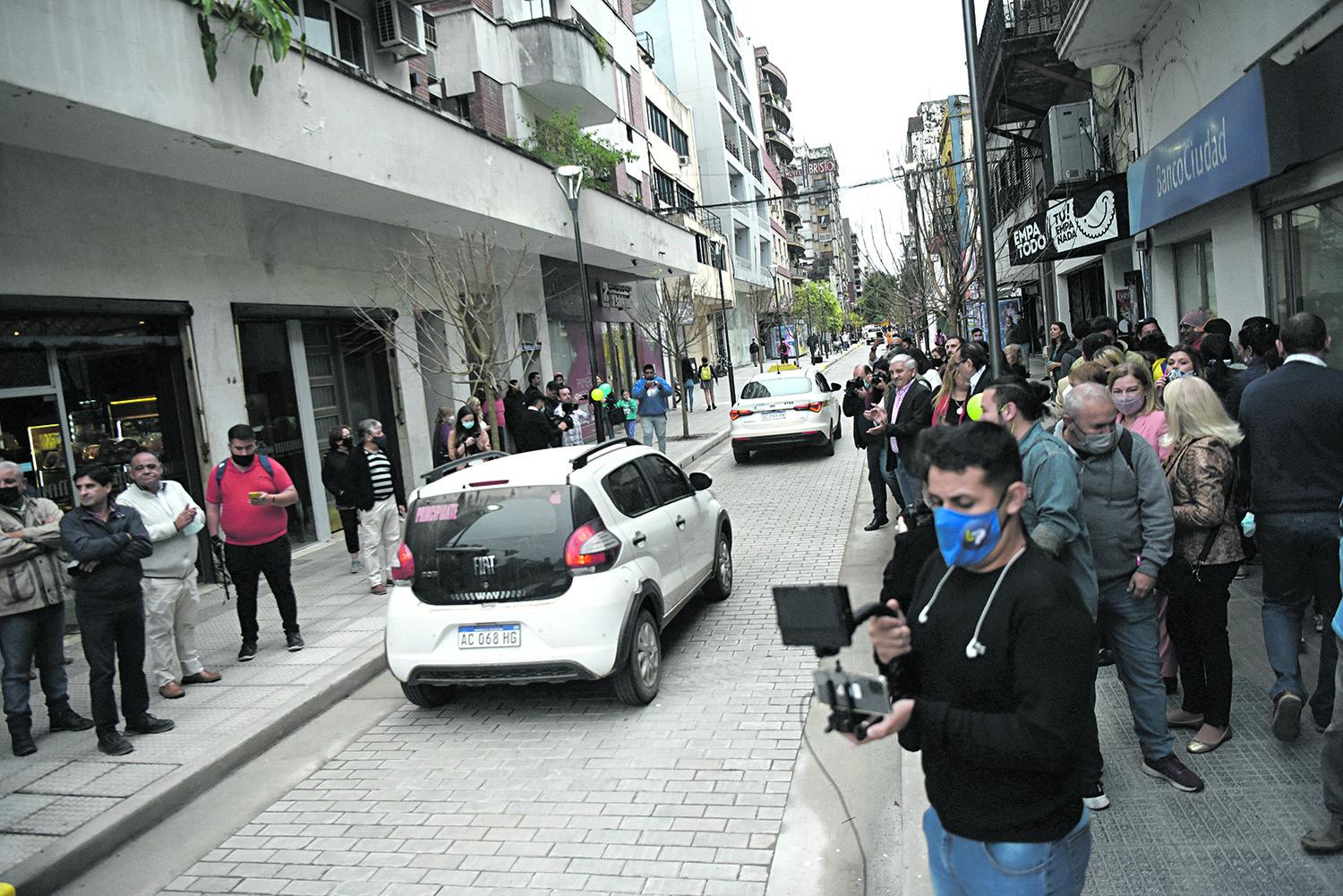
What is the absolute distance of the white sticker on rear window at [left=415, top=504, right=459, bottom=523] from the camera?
5.93 metres

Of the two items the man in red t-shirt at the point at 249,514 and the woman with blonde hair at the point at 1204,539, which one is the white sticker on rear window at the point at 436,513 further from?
the woman with blonde hair at the point at 1204,539

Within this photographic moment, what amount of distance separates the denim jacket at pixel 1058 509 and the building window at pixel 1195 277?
30.4 feet

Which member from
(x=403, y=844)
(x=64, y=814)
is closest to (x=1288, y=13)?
(x=403, y=844)

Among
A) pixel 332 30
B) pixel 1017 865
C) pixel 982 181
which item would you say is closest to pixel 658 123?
Answer: pixel 332 30

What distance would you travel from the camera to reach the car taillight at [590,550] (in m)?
5.73

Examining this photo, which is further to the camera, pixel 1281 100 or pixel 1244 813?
pixel 1281 100

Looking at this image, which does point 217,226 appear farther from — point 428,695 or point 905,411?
point 905,411

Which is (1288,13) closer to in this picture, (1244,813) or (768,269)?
(1244,813)

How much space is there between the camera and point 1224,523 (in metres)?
4.25

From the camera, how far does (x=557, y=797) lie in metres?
4.82

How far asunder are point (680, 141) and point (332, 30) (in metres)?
31.0

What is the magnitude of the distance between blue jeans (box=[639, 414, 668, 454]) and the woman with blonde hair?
45.3 feet

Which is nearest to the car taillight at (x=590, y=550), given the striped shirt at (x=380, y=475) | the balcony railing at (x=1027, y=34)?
the striped shirt at (x=380, y=475)

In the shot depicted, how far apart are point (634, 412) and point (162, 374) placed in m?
9.41
